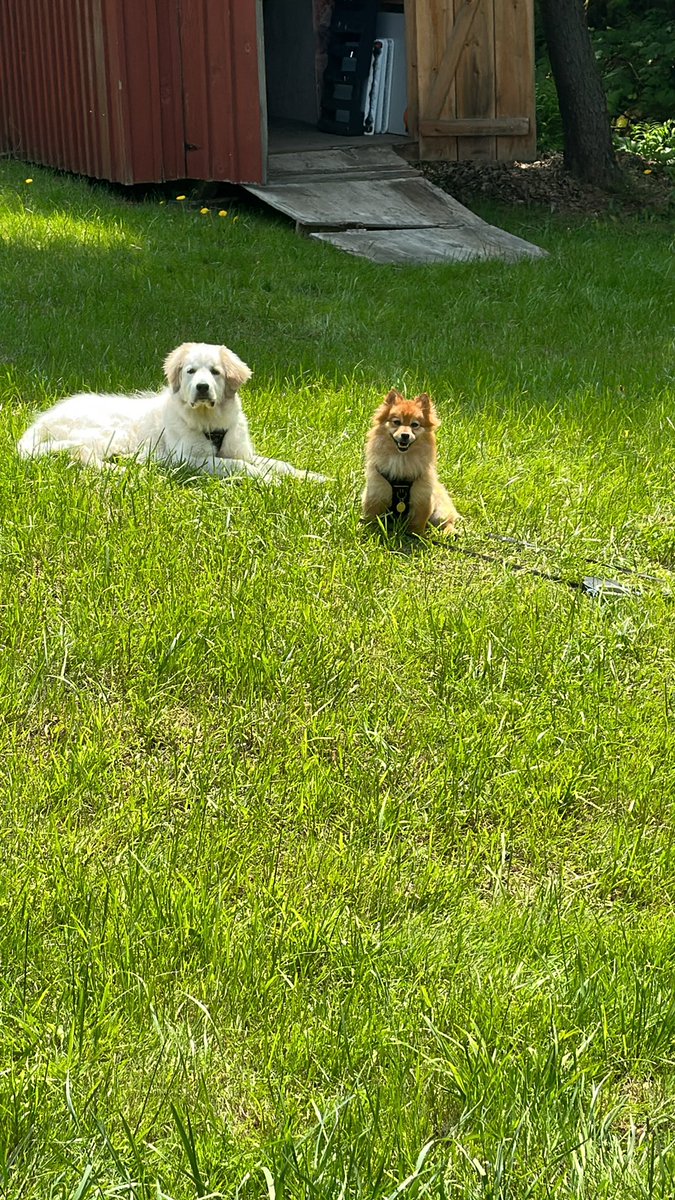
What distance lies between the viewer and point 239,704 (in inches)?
163

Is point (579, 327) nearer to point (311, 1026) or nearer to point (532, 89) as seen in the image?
point (532, 89)

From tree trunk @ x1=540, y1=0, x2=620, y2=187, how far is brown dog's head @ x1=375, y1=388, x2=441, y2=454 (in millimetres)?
10135

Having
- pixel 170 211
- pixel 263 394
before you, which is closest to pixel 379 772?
pixel 263 394

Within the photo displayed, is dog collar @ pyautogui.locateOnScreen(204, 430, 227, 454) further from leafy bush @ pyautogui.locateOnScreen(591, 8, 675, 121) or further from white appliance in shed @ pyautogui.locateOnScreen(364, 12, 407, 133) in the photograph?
leafy bush @ pyautogui.locateOnScreen(591, 8, 675, 121)

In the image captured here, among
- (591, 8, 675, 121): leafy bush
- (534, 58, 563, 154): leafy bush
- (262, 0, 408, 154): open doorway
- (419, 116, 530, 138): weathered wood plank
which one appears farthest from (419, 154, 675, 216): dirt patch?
→ (591, 8, 675, 121): leafy bush

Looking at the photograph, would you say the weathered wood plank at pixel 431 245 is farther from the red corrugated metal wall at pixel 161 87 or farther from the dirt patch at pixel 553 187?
the dirt patch at pixel 553 187

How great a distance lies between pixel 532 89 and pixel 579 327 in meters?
5.67

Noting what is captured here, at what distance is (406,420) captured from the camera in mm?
5180

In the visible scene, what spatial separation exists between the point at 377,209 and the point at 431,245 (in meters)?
1.15

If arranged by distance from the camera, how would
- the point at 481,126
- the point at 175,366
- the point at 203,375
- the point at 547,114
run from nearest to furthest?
1. the point at 203,375
2. the point at 175,366
3. the point at 481,126
4. the point at 547,114

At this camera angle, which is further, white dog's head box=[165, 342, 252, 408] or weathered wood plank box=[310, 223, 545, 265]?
weathered wood plank box=[310, 223, 545, 265]

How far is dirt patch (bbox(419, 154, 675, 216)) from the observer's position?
13930 mm

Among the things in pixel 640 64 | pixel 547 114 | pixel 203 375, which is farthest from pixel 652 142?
pixel 203 375

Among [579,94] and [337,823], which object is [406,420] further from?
[579,94]
